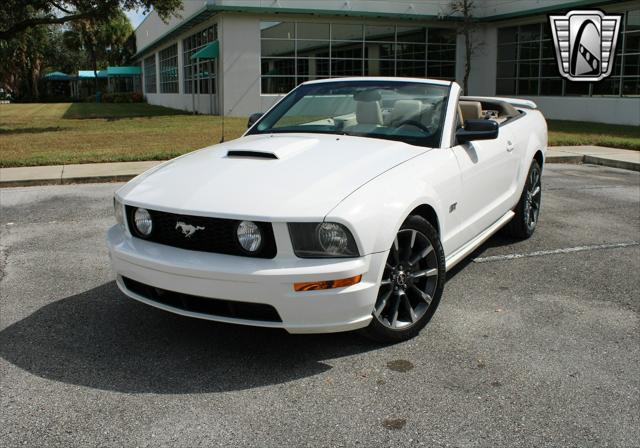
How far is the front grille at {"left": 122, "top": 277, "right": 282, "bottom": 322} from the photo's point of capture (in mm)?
3363

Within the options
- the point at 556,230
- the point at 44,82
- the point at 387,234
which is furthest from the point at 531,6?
the point at 44,82

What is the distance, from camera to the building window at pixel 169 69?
132ft

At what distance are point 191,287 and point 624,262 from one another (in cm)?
404

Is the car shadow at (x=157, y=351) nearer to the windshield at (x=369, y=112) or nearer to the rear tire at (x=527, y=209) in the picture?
the windshield at (x=369, y=112)

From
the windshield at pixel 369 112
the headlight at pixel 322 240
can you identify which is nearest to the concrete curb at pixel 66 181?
the windshield at pixel 369 112

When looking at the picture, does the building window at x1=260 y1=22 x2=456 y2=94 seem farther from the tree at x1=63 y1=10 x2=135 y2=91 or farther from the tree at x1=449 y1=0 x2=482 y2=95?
the tree at x1=63 y1=10 x2=135 y2=91

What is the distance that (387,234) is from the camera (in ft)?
11.4

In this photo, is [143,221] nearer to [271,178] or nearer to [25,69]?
[271,178]

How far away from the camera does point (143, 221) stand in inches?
146

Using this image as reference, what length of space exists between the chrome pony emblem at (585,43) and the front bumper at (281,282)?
23847 millimetres

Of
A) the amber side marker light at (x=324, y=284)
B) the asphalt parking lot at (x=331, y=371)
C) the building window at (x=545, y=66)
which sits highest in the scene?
the building window at (x=545, y=66)

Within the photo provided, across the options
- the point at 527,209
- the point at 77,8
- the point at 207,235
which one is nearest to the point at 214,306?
the point at 207,235

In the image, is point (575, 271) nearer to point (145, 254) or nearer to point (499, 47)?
point (145, 254)

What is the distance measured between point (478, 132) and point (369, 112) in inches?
32.0
